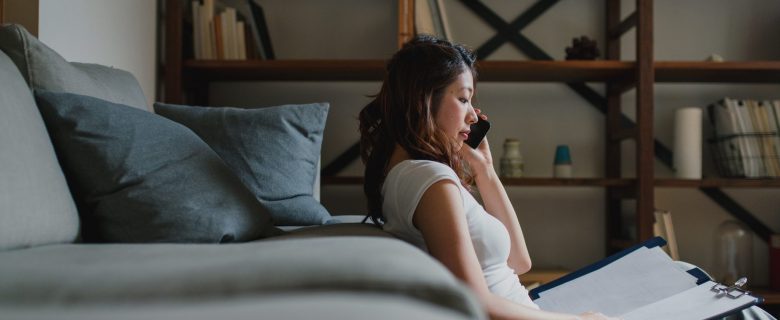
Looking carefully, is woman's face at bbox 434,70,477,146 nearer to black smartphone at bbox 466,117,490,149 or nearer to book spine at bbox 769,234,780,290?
black smartphone at bbox 466,117,490,149

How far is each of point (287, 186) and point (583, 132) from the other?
177cm

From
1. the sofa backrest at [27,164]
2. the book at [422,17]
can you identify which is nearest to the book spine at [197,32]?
the book at [422,17]

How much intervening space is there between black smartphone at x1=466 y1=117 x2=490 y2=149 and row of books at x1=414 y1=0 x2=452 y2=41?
1.23m

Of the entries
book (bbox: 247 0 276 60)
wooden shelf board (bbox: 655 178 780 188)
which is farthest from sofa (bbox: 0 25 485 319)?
wooden shelf board (bbox: 655 178 780 188)

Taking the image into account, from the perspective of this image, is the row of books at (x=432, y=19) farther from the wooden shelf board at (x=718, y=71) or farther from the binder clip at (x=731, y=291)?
the binder clip at (x=731, y=291)

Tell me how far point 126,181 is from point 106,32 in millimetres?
1357

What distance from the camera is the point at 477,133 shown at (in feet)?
5.36

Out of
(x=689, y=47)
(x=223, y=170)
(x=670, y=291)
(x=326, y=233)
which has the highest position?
(x=689, y=47)

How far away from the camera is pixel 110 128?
4.00 feet

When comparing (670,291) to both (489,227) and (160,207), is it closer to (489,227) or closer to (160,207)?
(489,227)

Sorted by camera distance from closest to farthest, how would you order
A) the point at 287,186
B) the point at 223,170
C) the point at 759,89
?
the point at 223,170
the point at 287,186
the point at 759,89

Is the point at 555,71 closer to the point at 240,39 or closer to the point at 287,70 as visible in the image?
the point at 287,70

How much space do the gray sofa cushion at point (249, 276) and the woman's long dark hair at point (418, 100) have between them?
625 mm

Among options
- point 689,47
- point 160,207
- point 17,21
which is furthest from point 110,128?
point 689,47
